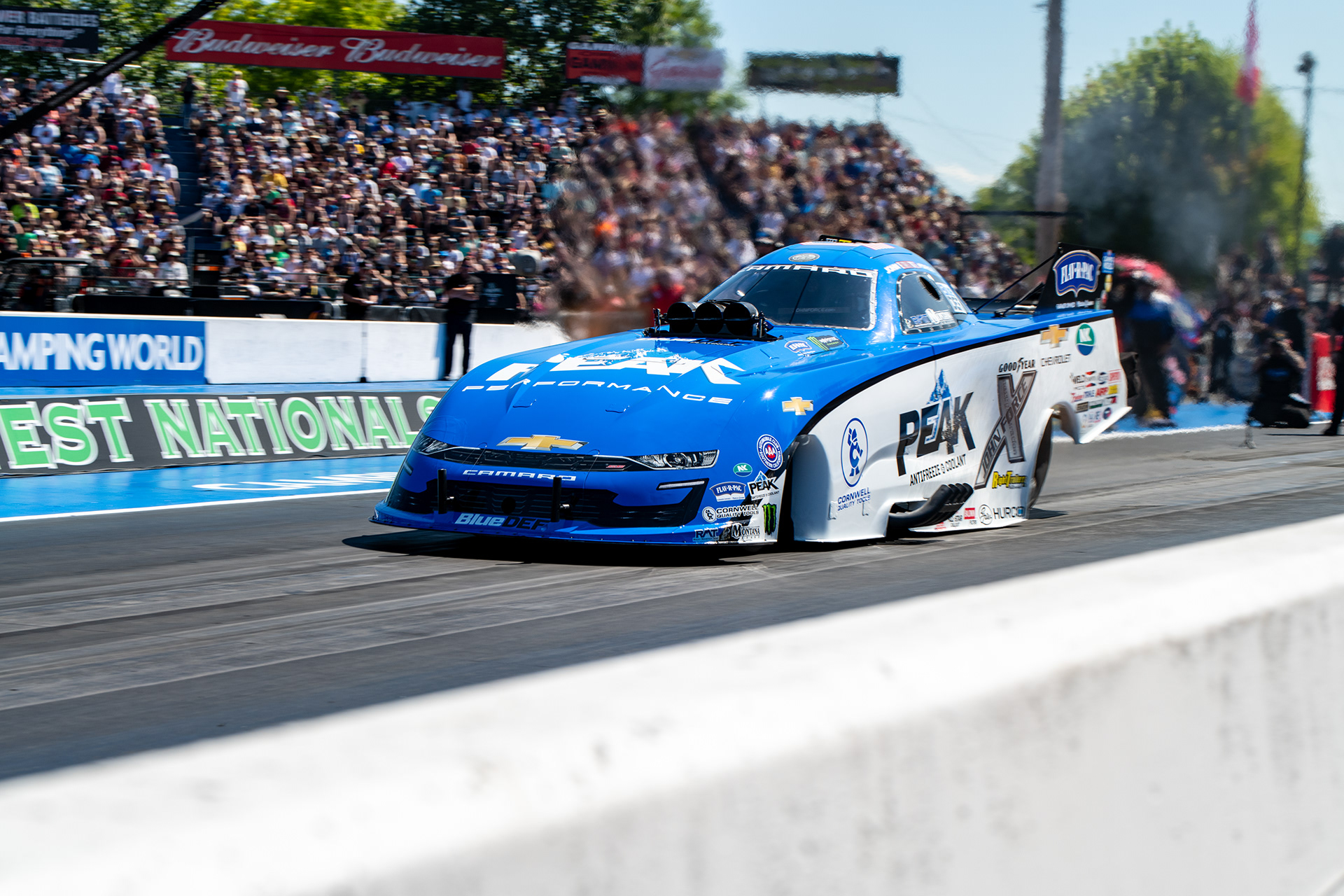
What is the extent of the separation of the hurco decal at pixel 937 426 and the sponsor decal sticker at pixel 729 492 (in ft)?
3.92

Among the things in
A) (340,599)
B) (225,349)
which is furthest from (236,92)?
(340,599)

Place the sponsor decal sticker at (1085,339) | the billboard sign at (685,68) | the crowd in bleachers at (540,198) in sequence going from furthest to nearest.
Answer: the billboard sign at (685,68)
the crowd in bleachers at (540,198)
the sponsor decal sticker at (1085,339)

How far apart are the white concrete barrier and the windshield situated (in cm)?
563

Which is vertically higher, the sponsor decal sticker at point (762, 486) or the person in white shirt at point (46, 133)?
the person in white shirt at point (46, 133)

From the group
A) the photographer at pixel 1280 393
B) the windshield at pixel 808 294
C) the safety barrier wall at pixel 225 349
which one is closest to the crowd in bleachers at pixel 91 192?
the safety barrier wall at pixel 225 349

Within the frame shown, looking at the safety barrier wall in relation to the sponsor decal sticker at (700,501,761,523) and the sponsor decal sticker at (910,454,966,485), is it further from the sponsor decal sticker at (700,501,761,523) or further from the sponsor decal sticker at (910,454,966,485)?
the sponsor decal sticker at (700,501,761,523)

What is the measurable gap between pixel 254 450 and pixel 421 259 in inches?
547

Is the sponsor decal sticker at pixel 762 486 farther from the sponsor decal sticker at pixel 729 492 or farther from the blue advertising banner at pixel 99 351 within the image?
the blue advertising banner at pixel 99 351

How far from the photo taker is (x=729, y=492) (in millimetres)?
6742

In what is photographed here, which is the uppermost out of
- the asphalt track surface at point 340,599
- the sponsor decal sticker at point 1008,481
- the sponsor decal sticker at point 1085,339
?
the sponsor decal sticker at point 1085,339

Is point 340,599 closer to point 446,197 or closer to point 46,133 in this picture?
point 46,133

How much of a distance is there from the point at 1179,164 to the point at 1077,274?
18859mm

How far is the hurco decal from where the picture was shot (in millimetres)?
7664

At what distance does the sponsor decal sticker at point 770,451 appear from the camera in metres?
6.83
